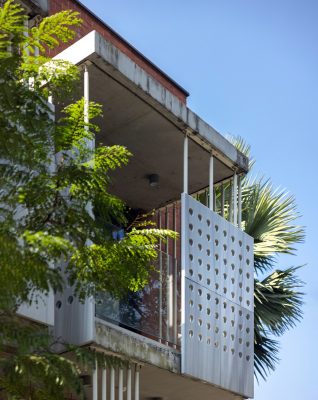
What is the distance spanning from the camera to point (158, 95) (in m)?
13.4

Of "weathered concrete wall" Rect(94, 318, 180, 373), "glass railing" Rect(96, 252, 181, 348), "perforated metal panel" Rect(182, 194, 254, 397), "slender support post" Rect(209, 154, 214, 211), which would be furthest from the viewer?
"slender support post" Rect(209, 154, 214, 211)

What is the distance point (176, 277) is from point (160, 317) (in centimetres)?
75

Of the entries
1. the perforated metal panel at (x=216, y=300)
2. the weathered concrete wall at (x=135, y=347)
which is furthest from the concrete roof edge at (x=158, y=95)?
the weathered concrete wall at (x=135, y=347)

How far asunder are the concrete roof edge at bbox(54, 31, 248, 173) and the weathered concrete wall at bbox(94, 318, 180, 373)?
287 centimetres

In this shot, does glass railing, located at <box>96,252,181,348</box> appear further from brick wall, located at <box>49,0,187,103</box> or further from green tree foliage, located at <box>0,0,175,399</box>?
brick wall, located at <box>49,0,187,103</box>

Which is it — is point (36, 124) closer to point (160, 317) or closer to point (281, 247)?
point (160, 317)

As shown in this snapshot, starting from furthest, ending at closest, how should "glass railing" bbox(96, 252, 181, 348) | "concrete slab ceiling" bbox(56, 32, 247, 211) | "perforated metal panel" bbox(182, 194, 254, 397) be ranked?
"perforated metal panel" bbox(182, 194, 254, 397), "concrete slab ceiling" bbox(56, 32, 247, 211), "glass railing" bbox(96, 252, 181, 348)

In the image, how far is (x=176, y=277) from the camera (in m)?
13.7

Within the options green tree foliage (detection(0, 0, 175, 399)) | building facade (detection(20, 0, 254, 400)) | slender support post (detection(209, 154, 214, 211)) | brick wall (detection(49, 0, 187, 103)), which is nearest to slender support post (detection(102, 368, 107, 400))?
building facade (detection(20, 0, 254, 400))

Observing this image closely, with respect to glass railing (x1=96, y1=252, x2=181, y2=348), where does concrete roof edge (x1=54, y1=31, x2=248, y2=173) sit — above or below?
above

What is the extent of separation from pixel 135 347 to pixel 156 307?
2.88ft

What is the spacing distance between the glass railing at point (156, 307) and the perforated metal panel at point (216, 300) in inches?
9.1

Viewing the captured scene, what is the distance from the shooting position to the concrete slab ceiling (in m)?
12.6

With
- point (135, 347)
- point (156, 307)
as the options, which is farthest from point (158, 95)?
point (135, 347)
